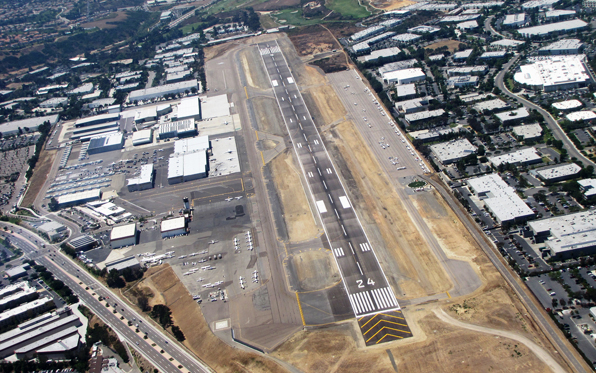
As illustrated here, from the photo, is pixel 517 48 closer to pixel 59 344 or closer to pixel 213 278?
pixel 213 278

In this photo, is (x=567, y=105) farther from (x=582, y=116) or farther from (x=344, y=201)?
(x=344, y=201)

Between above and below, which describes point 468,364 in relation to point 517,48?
below

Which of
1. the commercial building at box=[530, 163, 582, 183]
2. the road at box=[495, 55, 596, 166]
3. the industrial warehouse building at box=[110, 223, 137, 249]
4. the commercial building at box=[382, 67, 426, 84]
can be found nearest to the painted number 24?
the commercial building at box=[530, 163, 582, 183]

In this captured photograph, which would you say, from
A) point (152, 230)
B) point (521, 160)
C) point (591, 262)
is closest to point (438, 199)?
point (521, 160)

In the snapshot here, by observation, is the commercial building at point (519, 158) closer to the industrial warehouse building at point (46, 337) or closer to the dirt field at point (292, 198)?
the dirt field at point (292, 198)

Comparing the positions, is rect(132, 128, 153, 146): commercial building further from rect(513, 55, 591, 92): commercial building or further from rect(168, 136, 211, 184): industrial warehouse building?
rect(513, 55, 591, 92): commercial building

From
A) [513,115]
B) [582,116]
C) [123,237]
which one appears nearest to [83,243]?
[123,237]

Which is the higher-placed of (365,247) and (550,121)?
(550,121)
